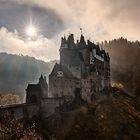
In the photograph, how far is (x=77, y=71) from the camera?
3095 inches

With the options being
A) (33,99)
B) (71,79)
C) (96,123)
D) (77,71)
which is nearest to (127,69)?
(77,71)

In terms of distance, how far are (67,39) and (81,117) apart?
97.2ft

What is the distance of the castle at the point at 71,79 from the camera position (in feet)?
199

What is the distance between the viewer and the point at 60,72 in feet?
238

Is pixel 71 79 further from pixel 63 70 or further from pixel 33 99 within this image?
pixel 33 99

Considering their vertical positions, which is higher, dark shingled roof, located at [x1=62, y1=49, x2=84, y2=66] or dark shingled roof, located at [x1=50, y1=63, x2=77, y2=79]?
dark shingled roof, located at [x1=62, y1=49, x2=84, y2=66]

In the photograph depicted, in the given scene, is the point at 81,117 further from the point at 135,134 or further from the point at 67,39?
the point at 67,39

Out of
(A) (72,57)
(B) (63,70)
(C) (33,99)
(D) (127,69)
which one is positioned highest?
(D) (127,69)

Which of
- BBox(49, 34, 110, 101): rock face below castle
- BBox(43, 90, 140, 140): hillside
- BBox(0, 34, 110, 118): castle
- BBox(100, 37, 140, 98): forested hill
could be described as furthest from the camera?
BBox(100, 37, 140, 98): forested hill

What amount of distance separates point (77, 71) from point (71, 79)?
5553 millimetres

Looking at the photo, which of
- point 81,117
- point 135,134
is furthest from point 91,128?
point 135,134

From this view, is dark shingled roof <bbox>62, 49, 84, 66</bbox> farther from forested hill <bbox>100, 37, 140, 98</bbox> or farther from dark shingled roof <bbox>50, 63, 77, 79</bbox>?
forested hill <bbox>100, 37, 140, 98</bbox>

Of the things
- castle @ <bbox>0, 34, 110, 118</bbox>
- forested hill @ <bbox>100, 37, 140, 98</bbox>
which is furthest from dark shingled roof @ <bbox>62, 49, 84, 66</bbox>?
forested hill @ <bbox>100, 37, 140, 98</bbox>

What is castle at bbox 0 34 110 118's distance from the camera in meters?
60.6
